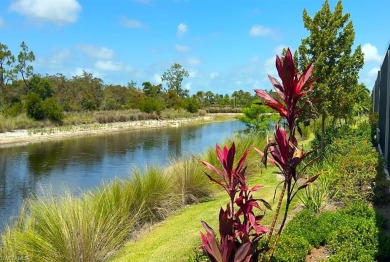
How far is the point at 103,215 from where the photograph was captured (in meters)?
6.11

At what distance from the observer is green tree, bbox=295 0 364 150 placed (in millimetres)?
9719

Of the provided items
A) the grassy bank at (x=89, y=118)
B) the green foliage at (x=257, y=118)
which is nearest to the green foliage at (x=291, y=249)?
the green foliage at (x=257, y=118)

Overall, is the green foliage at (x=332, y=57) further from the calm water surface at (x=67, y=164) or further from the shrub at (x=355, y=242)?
the shrub at (x=355, y=242)

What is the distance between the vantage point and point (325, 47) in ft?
32.3

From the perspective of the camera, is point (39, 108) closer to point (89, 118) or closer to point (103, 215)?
point (89, 118)

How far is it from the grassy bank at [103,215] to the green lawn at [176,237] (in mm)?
184

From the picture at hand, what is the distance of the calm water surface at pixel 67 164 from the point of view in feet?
37.8

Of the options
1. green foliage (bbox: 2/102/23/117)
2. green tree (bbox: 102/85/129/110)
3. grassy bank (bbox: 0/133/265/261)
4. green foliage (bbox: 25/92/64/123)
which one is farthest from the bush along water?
green tree (bbox: 102/85/129/110)

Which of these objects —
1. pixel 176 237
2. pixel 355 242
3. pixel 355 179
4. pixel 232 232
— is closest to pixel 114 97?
pixel 176 237

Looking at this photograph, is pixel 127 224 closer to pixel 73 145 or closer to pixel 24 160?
pixel 24 160

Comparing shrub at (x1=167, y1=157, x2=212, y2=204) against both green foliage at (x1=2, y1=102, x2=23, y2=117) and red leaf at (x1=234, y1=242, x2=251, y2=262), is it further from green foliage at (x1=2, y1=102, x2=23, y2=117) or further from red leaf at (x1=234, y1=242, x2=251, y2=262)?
green foliage at (x1=2, y1=102, x2=23, y2=117)

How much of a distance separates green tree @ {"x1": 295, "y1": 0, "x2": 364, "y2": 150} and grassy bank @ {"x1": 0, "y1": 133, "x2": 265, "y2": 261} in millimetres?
3419

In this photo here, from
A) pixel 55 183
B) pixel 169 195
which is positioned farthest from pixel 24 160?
pixel 169 195

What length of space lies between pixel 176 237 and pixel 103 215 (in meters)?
1.09
